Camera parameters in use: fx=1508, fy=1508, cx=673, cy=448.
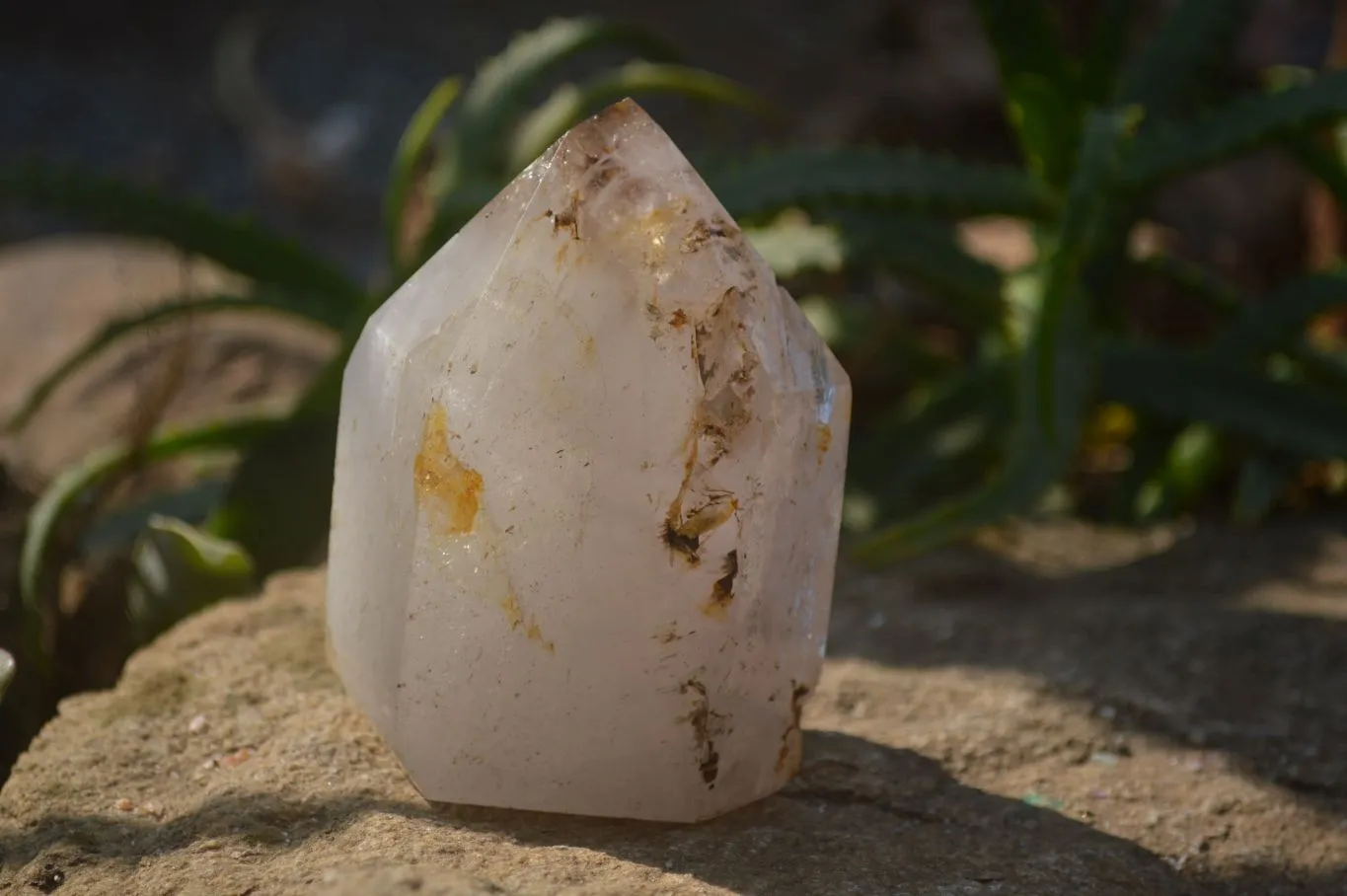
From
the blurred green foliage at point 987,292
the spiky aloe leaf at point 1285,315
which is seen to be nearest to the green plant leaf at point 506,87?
the blurred green foliage at point 987,292

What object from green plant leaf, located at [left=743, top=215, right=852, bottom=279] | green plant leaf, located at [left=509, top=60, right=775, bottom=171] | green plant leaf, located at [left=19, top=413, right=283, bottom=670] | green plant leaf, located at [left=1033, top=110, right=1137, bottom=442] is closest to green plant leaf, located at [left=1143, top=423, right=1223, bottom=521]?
green plant leaf, located at [left=1033, top=110, right=1137, bottom=442]

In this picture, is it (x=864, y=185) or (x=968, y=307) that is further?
(x=968, y=307)

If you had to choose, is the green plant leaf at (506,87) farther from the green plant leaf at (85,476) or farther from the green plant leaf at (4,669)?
the green plant leaf at (4,669)

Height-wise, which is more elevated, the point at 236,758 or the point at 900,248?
the point at 900,248

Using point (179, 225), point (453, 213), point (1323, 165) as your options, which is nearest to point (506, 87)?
point (453, 213)

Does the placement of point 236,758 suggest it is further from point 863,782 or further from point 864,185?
point 864,185
